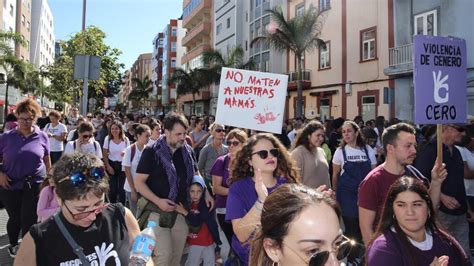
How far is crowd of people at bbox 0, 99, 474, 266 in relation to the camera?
1.85 metres

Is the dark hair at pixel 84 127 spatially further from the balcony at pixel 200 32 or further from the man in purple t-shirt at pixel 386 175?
the balcony at pixel 200 32

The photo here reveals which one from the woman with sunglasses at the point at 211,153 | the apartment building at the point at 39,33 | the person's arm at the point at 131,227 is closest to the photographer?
the person's arm at the point at 131,227

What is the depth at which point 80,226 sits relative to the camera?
93.1 inches

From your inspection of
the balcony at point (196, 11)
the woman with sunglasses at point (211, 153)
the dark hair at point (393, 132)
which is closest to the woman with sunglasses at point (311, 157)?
the woman with sunglasses at point (211, 153)

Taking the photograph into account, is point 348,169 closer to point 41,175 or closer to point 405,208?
point 405,208

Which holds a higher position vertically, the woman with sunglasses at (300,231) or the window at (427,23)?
the window at (427,23)

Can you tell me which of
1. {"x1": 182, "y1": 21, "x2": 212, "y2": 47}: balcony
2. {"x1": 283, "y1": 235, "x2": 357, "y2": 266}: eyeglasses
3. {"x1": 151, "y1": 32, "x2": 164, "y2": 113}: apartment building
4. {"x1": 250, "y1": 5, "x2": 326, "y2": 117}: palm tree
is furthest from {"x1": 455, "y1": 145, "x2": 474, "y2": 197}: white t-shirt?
{"x1": 151, "y1": 32, "x2": 164, "y2": 113}: apartment building

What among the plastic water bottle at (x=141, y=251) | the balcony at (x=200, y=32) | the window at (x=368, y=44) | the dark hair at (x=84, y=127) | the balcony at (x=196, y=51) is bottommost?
the plastic water bottle at (x=141, y=251)

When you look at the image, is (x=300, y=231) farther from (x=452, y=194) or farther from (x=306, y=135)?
(x=306, y=135)

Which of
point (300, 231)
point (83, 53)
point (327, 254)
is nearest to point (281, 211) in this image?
point (300, 231)

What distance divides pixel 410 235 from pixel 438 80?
93.4 inches

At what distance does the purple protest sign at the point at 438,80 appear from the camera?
460 cm

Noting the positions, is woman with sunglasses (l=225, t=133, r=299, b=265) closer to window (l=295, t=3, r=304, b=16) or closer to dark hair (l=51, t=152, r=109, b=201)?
dark hair (l=51, t=152, r=109, b=201)

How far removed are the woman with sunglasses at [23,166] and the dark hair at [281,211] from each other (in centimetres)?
458
